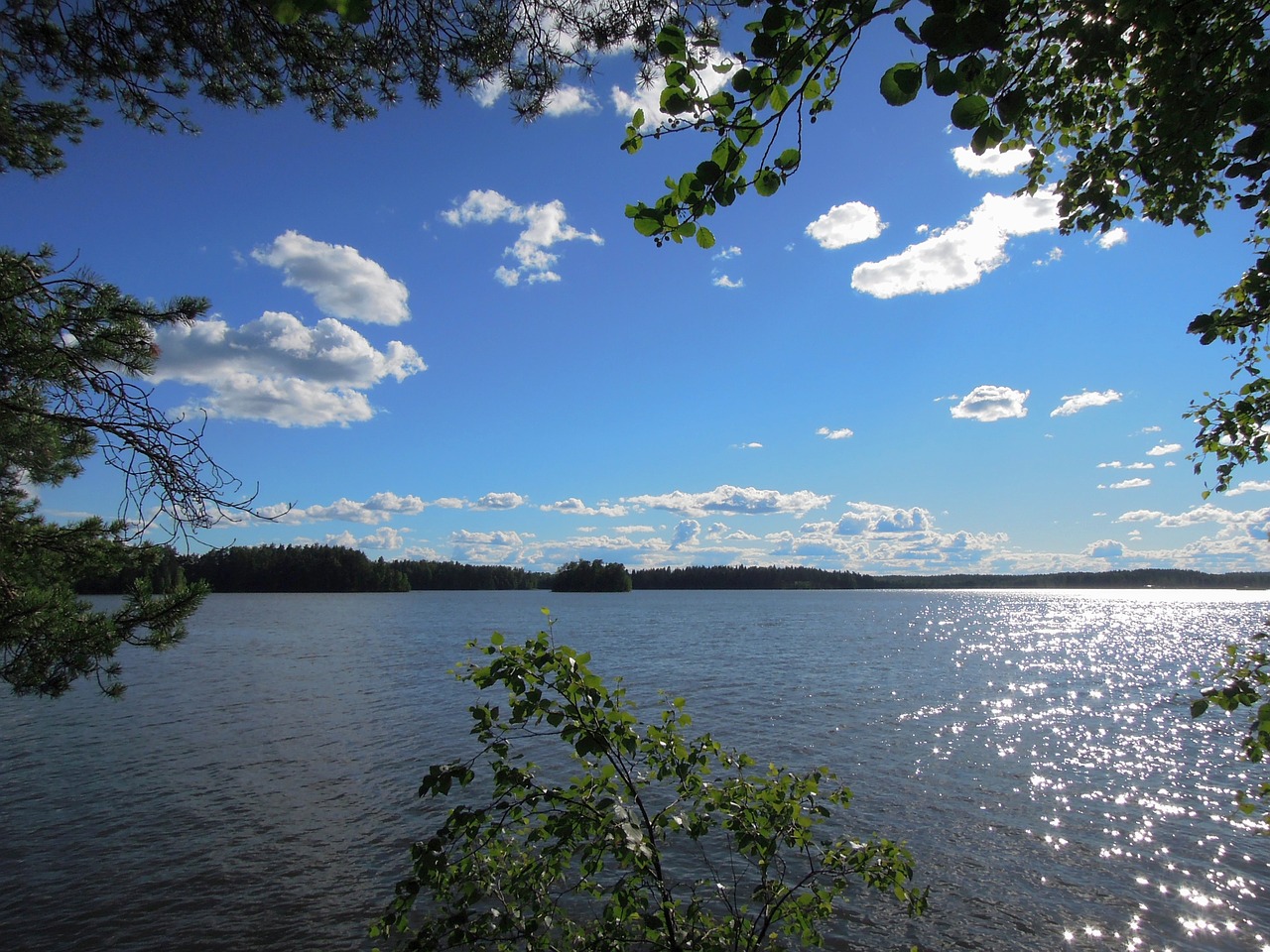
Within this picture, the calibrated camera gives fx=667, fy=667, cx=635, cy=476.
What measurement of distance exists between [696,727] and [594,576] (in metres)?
154

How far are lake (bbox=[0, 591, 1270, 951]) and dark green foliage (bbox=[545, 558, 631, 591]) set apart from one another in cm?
13656

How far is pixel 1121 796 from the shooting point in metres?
14.3

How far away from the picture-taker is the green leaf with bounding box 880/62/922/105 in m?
1.64

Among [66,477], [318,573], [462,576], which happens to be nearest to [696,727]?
[66,477]

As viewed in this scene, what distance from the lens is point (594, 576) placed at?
17125cm

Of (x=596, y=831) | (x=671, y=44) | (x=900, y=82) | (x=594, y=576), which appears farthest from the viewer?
(x=594, y=576)

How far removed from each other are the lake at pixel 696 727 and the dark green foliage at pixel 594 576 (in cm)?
13656

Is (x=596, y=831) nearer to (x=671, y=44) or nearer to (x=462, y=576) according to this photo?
(x=671, y=44)

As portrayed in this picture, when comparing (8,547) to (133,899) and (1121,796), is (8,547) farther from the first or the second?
(1121,796)

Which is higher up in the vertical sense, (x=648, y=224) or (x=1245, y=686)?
(x=648, y=224)

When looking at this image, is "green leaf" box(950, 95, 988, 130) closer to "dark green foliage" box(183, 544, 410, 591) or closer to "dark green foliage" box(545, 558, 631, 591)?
"dark green foliage" box(183, 544, 410, 591)

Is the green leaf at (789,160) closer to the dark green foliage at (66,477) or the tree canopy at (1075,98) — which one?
the tree canopy at (1075,98)

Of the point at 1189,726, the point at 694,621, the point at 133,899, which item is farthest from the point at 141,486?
the point at 694,621

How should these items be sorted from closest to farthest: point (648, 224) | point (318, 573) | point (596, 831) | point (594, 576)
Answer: point (648, 224), point (596, 831), point (318, 573), point (594, 576)
